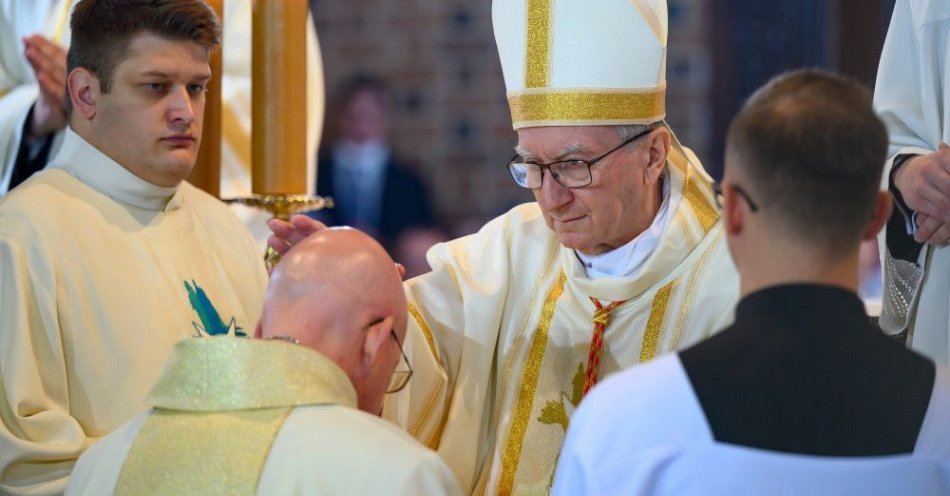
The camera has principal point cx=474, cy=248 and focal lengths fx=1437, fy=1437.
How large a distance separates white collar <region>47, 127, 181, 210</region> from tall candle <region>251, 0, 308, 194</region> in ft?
0.95

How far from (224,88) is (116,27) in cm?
130

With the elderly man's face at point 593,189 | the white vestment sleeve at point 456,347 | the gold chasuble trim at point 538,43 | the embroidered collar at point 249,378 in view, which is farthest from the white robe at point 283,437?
the gold chasuble trim at point 538,43

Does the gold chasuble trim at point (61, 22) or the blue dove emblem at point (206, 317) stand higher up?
the gold chasuble trim at point (61, 22)

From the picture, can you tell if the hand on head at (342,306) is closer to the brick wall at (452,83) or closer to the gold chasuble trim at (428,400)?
the gold chasuble trim at (428,400)

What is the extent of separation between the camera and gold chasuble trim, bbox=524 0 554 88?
3314mm

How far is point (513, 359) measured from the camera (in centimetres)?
332

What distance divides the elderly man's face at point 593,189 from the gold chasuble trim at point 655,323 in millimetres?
157

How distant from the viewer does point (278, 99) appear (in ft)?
11.4

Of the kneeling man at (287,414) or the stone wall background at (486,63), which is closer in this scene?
the kneeling man at (287,414)

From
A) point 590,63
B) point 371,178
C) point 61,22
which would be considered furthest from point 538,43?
point 371,178

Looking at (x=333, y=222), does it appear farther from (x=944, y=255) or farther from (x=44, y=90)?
(x=944, y=255)

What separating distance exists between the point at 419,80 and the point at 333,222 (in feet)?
3.41

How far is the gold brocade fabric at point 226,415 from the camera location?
2203 millimetres

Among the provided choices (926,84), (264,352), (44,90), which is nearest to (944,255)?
(926,84)
